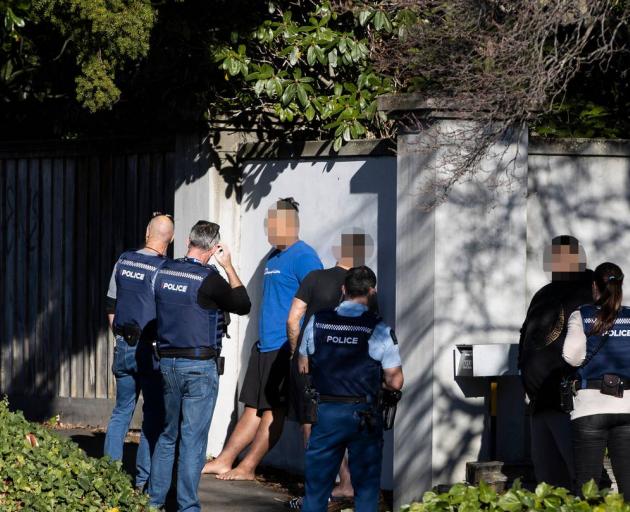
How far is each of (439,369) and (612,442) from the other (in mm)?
1572

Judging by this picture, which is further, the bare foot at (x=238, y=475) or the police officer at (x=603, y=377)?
the bare foot at (x=238, y=475)

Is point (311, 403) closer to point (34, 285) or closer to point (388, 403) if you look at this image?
point (388, 403)

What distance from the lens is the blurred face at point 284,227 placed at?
952 centimetres

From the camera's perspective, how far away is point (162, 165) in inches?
456

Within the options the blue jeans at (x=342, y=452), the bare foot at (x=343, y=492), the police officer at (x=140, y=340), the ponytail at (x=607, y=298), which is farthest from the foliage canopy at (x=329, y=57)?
the bare foot at (x=343, y=492)

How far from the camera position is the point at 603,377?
272 inches

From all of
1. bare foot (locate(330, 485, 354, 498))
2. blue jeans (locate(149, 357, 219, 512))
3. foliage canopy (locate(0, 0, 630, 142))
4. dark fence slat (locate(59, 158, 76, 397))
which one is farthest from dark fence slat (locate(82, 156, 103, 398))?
blue jeans (locate(149, 357, 219, 512))

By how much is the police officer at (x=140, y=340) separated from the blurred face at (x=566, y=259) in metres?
2.90

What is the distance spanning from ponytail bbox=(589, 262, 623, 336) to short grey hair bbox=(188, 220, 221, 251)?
259 cm

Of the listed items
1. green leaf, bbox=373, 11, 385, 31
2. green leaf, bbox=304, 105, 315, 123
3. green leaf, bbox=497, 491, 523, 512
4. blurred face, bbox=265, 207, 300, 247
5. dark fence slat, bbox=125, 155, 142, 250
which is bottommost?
green leaf, bbox=497, 491, 523, 512

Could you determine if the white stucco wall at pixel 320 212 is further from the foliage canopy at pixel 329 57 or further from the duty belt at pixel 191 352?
the duty belt at pixel 191 352

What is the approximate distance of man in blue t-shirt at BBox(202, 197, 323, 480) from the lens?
9.52 meters

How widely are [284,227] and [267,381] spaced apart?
1.19 m

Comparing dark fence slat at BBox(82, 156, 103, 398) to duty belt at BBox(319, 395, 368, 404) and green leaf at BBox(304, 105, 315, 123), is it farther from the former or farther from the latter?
duty belt at BBox(319, 395, 368, 404)
